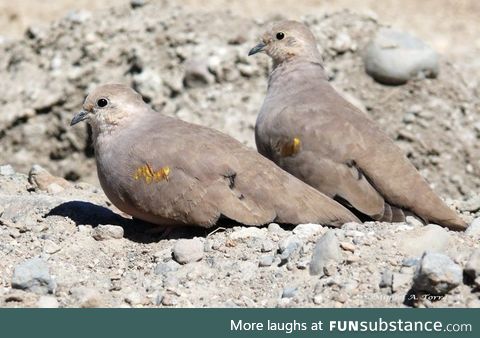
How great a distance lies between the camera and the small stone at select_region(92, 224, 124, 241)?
7.98 meters

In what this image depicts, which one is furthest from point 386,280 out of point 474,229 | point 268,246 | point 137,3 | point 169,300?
point 137,3

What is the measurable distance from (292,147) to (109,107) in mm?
1461

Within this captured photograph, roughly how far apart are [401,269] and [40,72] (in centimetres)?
684

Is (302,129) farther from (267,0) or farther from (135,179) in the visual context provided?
(267,0)

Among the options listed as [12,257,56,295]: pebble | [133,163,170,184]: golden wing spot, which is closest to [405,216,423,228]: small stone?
[133,163,170,184]: golden wing spot

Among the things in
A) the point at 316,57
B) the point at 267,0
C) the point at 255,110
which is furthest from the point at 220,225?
the point at 267,0

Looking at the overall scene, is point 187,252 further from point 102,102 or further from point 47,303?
point 102,102

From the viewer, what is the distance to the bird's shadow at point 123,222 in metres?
8.09

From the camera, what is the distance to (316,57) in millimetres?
10070

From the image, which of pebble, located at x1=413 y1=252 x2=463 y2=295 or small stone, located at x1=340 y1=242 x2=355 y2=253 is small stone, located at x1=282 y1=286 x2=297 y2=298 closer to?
small stone, located at x1=340 y1=242 x2=355 y2=253

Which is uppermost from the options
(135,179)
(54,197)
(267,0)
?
(135,179)

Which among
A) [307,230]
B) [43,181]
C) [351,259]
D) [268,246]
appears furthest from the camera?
[43,181]

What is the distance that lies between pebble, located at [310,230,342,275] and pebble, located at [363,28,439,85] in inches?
210

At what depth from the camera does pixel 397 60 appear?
12.2m
